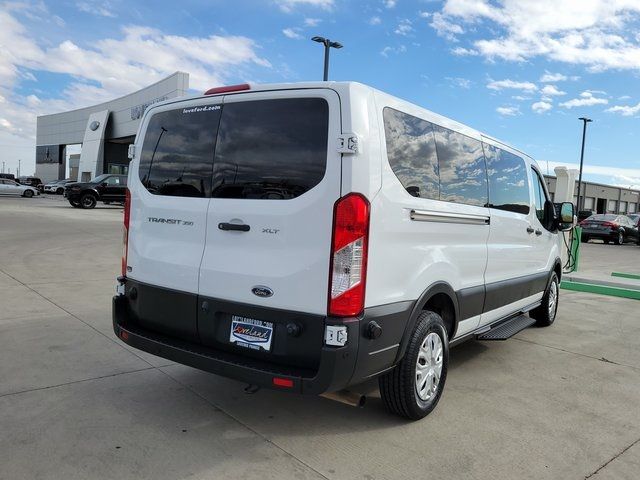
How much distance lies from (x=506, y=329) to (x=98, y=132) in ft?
177

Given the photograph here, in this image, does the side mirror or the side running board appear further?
the side mirror

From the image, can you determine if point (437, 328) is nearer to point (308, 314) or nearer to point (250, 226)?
point (308, 314)

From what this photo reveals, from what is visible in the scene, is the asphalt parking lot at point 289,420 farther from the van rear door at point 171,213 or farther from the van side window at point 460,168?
the van side window at point 460,168

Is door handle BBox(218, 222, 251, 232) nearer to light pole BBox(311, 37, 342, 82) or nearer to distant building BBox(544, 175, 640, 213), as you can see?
light pole BBox(311, 37, 342, 82)

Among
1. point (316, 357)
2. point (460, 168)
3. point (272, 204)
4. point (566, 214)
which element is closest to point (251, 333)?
point (316, 357)

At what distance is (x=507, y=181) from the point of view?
508 cm

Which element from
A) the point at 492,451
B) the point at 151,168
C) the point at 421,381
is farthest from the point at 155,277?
the point at 492,451

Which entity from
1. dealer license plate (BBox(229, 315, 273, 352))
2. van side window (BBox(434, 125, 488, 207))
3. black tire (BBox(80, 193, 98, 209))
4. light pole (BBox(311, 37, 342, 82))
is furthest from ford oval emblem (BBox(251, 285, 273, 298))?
black tire (BBox(80, 193, 98, 209))

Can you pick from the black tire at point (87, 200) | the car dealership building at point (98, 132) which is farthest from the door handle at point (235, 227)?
the car dealership building at point (98, 132)

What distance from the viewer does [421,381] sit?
12.0 ft

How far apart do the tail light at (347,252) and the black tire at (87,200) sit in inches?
1010

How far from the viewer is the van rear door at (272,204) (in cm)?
302

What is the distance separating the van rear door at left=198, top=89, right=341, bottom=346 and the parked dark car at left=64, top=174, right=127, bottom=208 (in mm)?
24287

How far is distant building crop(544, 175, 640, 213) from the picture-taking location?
62.9 metres
